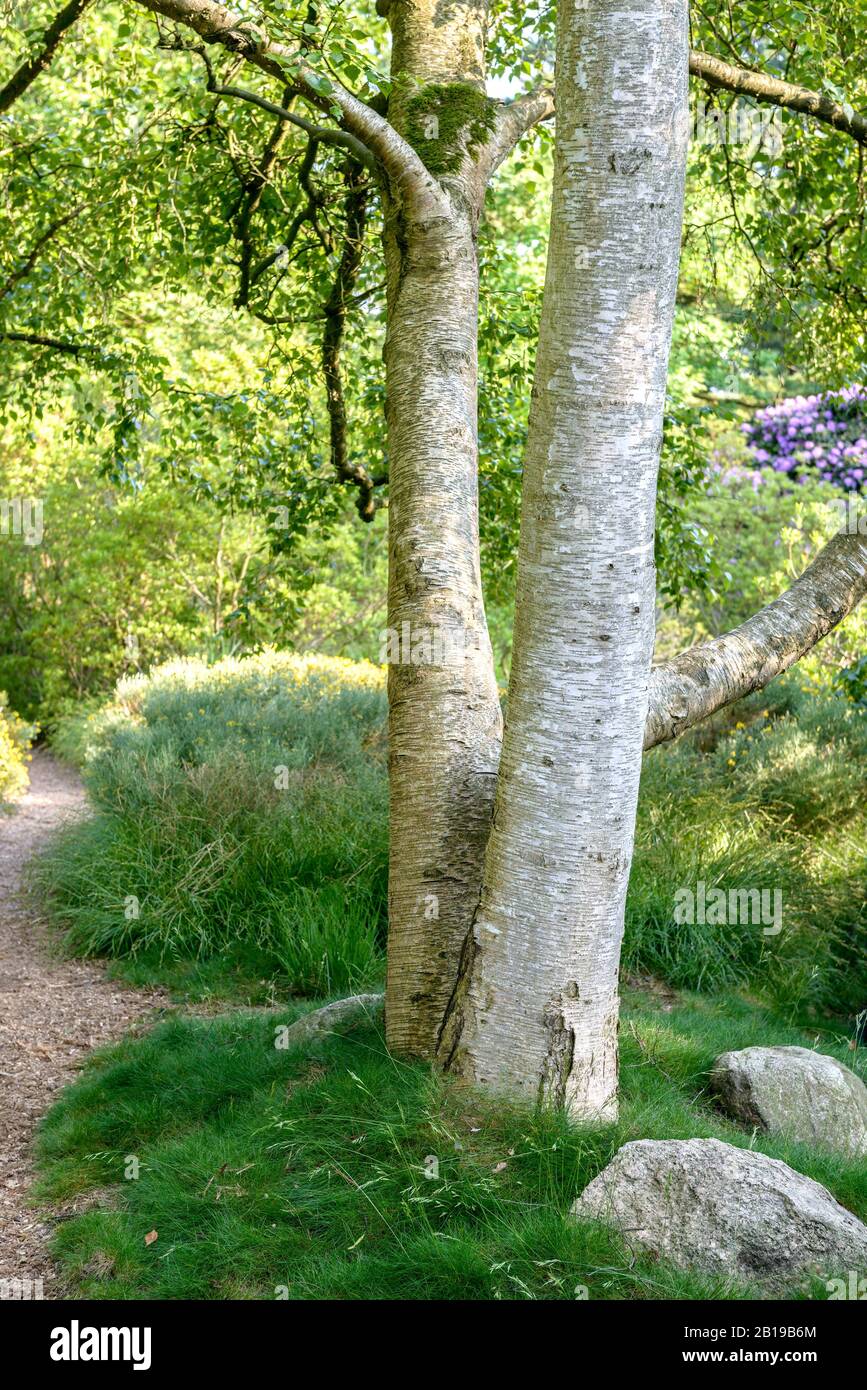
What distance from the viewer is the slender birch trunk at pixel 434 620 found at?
14.1 feet

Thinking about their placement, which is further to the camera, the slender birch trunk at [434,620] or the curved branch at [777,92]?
the curved branch at [777,92]

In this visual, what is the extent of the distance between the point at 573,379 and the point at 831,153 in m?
3.64

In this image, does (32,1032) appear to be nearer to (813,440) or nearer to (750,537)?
(813,440)

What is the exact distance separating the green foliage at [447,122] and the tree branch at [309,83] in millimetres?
312

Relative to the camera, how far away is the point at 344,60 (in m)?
4.64

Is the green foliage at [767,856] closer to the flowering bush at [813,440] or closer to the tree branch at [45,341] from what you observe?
the flowering bush at [813,440]

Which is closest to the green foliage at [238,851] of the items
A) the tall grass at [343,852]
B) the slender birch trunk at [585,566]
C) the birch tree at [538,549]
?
the tall grass at [343,852]

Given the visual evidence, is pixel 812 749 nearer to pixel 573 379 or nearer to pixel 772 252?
pixel 772 252

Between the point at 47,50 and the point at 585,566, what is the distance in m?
4.50

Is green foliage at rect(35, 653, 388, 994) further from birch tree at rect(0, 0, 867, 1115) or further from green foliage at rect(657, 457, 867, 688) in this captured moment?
green foliage at rect(657, 457, 867, 688)
